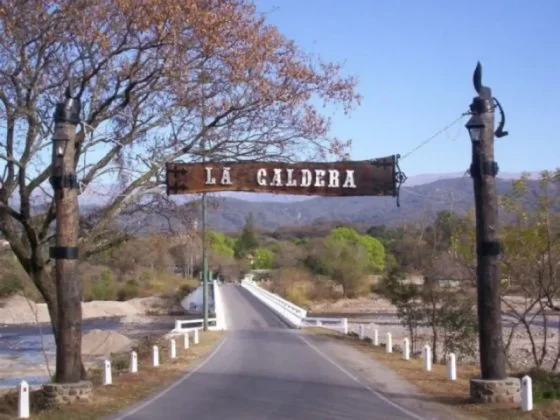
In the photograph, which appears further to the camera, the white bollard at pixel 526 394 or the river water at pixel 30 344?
the river water at pixel 30 344

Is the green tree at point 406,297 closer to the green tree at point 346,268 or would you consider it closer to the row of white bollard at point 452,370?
the row of white bollard at point 452,370

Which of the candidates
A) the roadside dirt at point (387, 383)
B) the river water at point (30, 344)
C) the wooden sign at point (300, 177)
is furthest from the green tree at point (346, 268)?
the wooden sign at point (300, 177)

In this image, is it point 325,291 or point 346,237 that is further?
point 346,237

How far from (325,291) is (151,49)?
253 feet

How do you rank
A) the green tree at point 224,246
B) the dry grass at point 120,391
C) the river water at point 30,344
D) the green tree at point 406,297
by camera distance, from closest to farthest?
the dry grass at point 120,391
the river water at point 30,344
the green tree at point 406,297
the green tree at point 224,246

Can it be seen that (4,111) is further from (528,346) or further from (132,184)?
(528,346)

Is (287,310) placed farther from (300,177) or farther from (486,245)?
(486,245)

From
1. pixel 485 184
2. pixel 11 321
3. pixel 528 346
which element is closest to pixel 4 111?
pixel 485 184

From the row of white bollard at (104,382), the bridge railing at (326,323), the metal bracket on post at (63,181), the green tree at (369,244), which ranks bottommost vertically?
the bridge railing at (326,323)

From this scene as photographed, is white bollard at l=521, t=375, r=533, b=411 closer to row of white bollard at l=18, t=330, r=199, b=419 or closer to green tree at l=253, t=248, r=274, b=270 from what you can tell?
row of white bollard at l=18, t=330, r=199, b=419

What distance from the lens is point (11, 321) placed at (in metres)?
81.8

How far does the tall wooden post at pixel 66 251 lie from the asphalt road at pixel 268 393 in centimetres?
159

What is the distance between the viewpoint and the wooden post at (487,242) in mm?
15414

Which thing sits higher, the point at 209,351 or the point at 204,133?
the point at 204,133
